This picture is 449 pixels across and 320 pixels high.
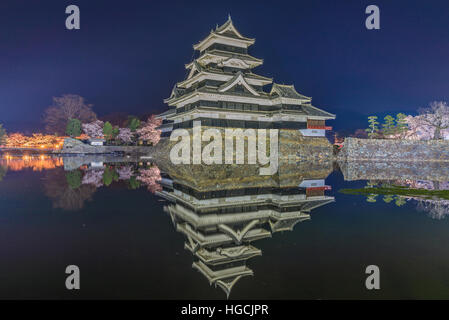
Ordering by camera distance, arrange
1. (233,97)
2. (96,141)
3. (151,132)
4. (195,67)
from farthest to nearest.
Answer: (151,132), (96,141), (195,67), (233,97)

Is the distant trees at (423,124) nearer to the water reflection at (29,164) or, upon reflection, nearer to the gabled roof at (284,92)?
the gabled roof at (284,92)

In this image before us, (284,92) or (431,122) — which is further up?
(284,92)

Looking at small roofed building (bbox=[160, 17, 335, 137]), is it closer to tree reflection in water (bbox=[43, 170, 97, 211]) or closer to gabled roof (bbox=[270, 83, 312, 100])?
gabled roof (bbox=[270, 83, 312, 100])

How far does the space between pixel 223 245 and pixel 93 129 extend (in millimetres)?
56051

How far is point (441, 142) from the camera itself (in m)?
33.6

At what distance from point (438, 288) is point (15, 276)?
23.6ft

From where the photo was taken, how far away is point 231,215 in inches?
332

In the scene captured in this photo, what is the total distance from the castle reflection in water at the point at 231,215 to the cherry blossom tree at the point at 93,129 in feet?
156

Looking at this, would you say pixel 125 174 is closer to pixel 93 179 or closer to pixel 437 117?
pixel 93 179

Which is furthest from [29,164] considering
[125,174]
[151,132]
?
[151,132]

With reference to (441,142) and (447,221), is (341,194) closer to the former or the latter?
(447,221)

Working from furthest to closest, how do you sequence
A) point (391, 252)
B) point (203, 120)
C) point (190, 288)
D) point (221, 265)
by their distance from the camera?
point (203, 120) → point (391, 252) → point (221, 265) → point (190, 288)
